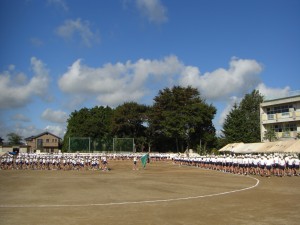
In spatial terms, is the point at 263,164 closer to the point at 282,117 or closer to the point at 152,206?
the point at 152,206

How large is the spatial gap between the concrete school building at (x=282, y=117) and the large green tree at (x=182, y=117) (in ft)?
43.1

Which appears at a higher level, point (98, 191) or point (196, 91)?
point (196, 91)

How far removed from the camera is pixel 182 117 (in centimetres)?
6825

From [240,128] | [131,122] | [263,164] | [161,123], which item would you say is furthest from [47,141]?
[263,164]

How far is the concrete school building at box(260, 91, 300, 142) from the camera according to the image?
175ft

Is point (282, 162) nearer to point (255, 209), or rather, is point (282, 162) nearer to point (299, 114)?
point (255, 209)

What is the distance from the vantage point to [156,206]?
13938 millimetres

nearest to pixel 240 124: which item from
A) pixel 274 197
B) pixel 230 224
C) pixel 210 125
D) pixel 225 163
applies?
pixel 210 125

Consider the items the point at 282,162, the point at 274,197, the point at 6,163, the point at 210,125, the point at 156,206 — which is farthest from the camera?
the point at 210,125

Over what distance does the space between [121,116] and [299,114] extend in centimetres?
3725

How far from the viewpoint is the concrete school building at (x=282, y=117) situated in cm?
5322

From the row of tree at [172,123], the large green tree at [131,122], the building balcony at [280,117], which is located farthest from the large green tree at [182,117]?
the building balcony at [280,117]

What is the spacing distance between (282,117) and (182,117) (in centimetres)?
1918

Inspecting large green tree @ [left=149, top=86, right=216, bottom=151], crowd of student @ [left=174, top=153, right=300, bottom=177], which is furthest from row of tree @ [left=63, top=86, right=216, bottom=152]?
crowd of student @ [left=174, top=153, right=300, bottom=177]
